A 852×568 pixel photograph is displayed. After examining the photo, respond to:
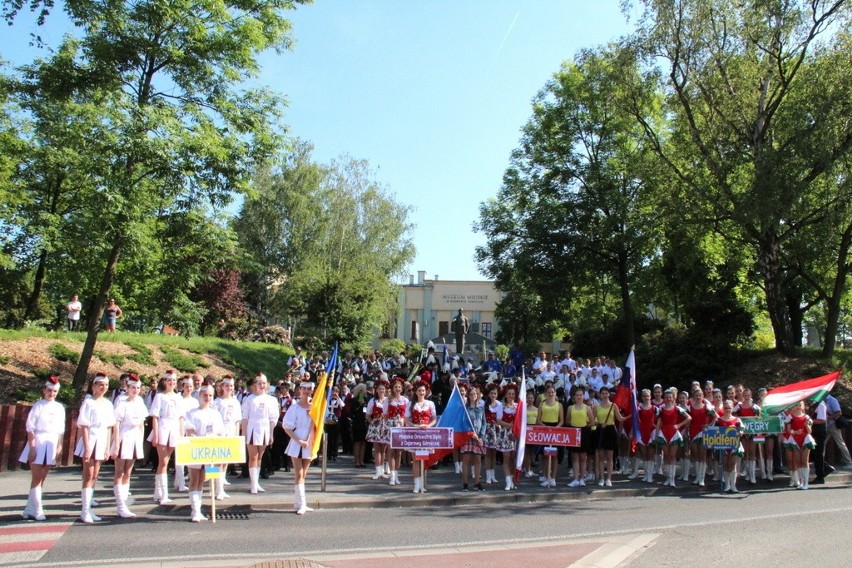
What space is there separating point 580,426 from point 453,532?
4.93 metres

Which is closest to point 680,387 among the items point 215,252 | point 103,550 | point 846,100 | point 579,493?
point 846,100

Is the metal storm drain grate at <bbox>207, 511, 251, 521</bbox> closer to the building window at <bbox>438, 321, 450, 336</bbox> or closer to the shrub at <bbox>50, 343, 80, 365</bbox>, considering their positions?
the shrub at <bbox>50, 343, 80, 365</bbox>

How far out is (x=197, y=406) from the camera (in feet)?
37.8

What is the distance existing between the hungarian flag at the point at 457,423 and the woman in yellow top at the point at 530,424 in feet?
5.07

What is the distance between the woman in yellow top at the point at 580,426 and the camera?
45.8ft

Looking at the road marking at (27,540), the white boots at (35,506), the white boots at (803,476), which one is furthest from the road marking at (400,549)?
the white boots at (803,476)

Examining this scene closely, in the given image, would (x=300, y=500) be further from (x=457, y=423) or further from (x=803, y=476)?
(x=803, y=476)

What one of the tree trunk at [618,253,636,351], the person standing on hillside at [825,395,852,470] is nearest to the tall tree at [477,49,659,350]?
the tree trunk at [618,253,636,351]

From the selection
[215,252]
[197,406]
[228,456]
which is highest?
[215,252]

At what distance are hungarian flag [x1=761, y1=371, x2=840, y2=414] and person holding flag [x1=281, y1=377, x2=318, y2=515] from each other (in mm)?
9114

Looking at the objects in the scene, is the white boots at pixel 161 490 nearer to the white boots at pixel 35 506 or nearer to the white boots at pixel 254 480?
the white boots at pixel 254 480

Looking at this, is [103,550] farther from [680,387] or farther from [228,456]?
[680,387]

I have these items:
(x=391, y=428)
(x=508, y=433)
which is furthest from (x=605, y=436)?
(x=391, y=428)

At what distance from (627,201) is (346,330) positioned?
1840 cm
